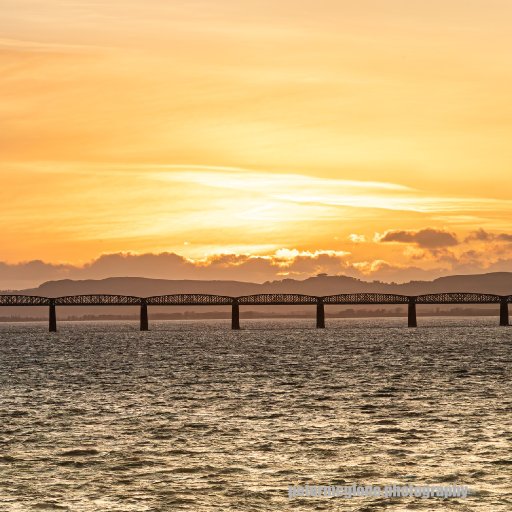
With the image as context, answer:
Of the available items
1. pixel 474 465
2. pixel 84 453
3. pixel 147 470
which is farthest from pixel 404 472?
pixel 84 453

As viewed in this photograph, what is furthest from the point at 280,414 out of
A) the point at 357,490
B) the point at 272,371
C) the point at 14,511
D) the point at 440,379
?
the point at 272,371

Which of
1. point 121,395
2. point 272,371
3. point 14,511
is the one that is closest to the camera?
point 14,511

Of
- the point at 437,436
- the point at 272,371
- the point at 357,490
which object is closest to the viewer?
the point at 357,490

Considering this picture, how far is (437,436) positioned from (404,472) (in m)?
10.2

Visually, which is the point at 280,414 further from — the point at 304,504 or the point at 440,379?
the point at 440,379

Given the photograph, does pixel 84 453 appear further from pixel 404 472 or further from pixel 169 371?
pixel 169 371

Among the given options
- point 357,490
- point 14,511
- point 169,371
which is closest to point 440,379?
point 169,371

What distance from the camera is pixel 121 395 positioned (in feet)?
232

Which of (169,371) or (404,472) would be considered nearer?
(404,472)

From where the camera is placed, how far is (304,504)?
31.4 meters

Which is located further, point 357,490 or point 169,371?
point 169,371

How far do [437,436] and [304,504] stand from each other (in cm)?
1653

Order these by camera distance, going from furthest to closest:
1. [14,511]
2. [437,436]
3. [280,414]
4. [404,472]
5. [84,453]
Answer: [280,414], [437,436], [84,453], [404,472], [14,511]

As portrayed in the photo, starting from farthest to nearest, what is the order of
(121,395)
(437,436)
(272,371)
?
(272,371), (121,395), (437,436)
